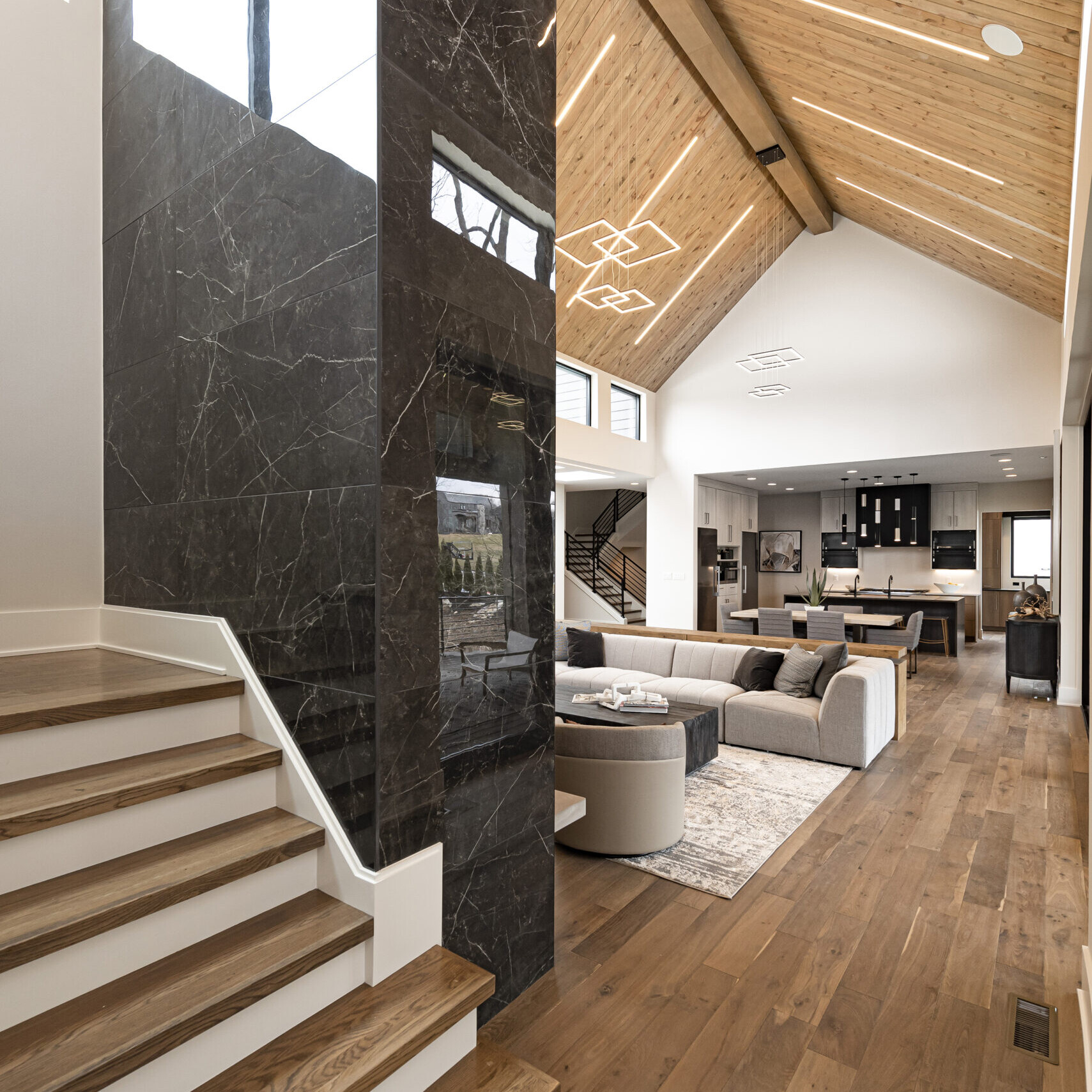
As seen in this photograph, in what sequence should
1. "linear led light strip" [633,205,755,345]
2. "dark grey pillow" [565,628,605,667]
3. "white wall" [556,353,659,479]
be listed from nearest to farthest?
1. "dark grey pillow" [565,628,605,667]
2. "linear led light strip" [633,205,755,345]
3. "white wall" [556,353,659,479]

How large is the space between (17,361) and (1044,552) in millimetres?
14771

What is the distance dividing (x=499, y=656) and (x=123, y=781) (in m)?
1.04

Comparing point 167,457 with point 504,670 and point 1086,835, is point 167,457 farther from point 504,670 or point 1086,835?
point 1086,835

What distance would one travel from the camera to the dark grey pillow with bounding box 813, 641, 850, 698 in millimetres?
5199

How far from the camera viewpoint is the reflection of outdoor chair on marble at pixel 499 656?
207cm

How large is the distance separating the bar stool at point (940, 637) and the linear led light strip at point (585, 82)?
8.27 m

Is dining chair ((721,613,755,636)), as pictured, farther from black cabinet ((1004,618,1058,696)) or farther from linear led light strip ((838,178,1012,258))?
linear led light strip ((838,178,1012,258))

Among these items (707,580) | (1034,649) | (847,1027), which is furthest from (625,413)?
(847,1027)

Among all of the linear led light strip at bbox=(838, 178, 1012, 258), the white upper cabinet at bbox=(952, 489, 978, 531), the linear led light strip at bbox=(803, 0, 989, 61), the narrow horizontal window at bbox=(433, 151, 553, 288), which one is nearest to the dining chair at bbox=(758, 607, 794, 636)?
the linear led light strip at bbox=(838, 178, 1012, 258)

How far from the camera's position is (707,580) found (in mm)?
10930

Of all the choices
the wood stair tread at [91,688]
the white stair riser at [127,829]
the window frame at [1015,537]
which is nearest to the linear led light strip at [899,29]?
the wood stair tread at [91,688]

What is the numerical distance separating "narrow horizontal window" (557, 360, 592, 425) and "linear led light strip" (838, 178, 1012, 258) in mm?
3803

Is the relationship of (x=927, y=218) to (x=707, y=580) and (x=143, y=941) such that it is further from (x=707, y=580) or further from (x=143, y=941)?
(x=143, y=941)

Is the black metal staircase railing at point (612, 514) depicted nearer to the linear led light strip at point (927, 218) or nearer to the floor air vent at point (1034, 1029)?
the linear led light strip at point (927, 218)
